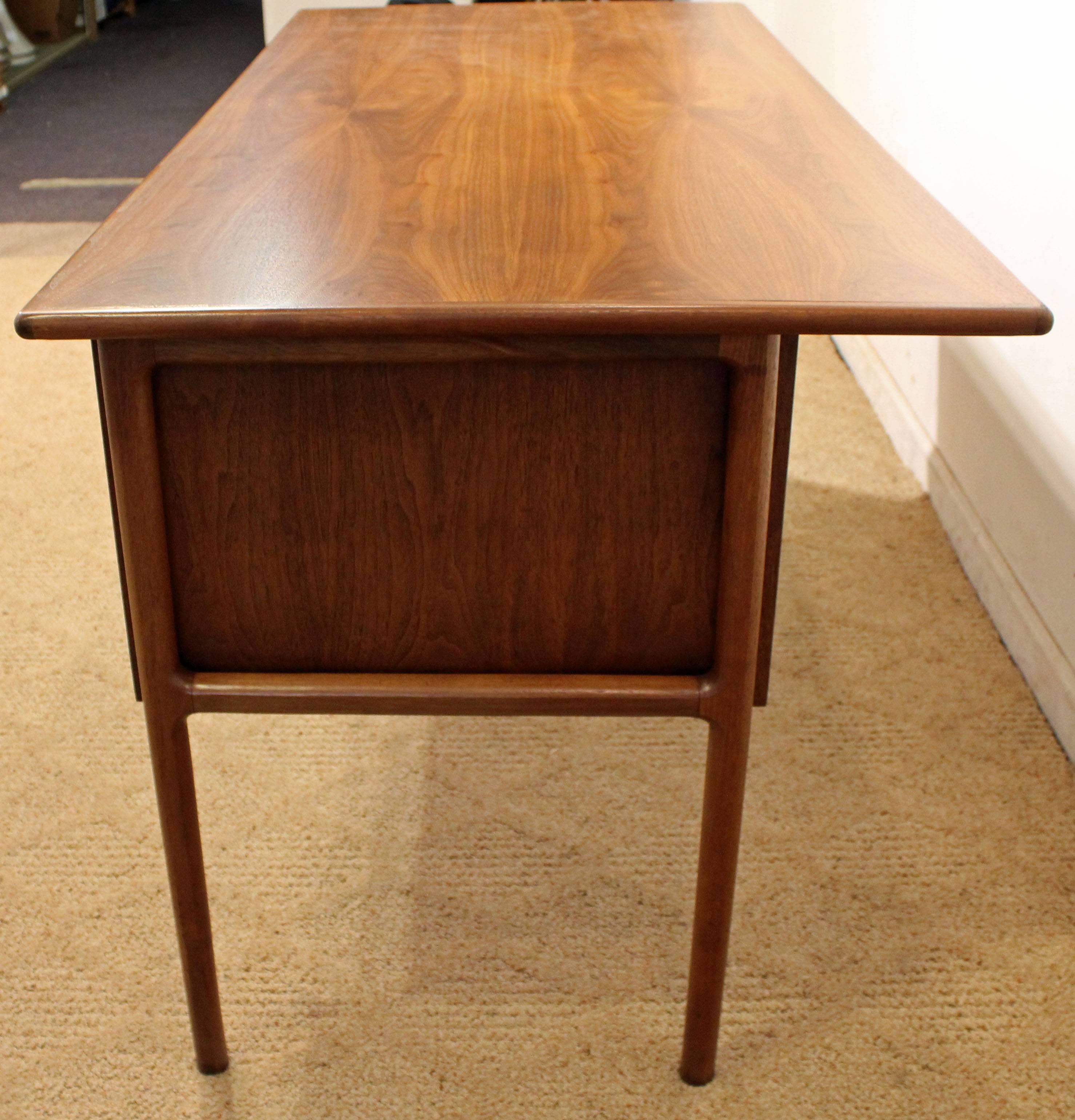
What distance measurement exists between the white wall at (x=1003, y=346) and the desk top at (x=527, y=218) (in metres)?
0.33

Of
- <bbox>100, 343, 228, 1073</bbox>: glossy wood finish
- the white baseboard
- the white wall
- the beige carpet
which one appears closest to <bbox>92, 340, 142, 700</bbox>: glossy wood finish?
<bbox>100, 343, 228, 1073</bbox>: glossy wood finish

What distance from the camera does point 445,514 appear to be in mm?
944

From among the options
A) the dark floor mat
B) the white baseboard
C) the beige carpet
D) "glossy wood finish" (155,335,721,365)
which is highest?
"glossy wood finish" (155,335,721,365)

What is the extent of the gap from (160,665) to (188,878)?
199 millimetres

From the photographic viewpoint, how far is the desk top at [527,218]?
2.67 ft

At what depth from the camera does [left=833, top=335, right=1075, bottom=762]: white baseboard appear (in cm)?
152

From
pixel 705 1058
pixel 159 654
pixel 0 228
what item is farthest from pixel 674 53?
pixel 0 228

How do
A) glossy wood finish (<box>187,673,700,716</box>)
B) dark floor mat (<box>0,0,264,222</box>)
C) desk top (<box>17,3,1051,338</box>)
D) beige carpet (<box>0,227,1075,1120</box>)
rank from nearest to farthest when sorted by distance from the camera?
desk top (<box>17,3,1051,338</box>), glossy wood finish (<box>187,673,700,716</box>), beige carpet (<box>0,227,1075,1120</box>), dark floor mat (<box>0,0,264,222</box>)

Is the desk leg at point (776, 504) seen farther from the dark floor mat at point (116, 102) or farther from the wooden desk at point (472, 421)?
the dark floor mat at point (116, 102)

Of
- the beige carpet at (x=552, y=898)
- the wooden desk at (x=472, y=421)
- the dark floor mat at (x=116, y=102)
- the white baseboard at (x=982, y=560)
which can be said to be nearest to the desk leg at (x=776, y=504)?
the wooden desk at (x=472, y=421)

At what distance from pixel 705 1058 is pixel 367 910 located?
0.38m

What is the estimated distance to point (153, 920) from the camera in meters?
1.27

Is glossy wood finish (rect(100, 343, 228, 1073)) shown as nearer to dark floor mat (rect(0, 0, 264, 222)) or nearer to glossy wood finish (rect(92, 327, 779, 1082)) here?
glossy wood finish (rect(92, 327, 779, 1082))

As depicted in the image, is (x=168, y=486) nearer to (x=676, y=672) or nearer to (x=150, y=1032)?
(x=676, y=672)
